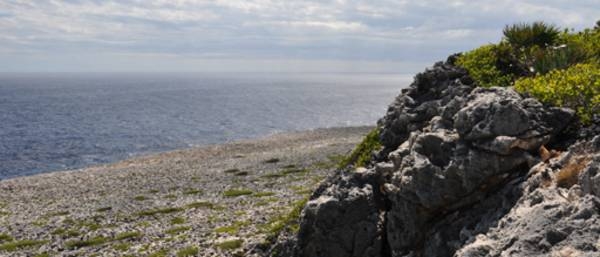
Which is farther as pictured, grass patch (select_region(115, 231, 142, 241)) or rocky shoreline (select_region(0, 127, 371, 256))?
grass patch (select_region(115, 231, 142, 241))

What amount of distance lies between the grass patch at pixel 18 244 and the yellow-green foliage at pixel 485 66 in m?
35.5

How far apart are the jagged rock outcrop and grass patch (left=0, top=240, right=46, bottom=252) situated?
2648cm

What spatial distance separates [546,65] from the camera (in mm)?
20734

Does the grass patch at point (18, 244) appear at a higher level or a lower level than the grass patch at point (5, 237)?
higher

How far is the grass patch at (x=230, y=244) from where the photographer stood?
31.2m

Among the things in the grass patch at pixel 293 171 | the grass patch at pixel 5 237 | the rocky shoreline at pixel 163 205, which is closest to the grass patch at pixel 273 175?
the rocky shoreline at pixel 163 205

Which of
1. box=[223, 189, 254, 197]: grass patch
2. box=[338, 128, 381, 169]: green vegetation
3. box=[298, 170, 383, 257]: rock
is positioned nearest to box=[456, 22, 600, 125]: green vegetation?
box=[338, 128, 381, 169]: green vegetation

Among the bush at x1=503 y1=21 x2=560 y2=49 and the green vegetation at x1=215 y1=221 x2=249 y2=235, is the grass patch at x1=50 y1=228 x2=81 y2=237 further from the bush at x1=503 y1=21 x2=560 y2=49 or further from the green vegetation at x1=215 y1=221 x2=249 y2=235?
the bush at x1=503 y1=21 x2=560 y2=49

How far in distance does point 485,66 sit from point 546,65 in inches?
104

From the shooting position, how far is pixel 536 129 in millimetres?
14141

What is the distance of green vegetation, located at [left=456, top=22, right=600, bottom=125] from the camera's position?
15180mm

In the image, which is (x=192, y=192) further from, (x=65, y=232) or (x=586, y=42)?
(x=586, y=42)

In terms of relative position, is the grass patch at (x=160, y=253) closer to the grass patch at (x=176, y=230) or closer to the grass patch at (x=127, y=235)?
the grass patch at (x=176, y=230)

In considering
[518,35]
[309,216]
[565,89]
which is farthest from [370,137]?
[565,89]
